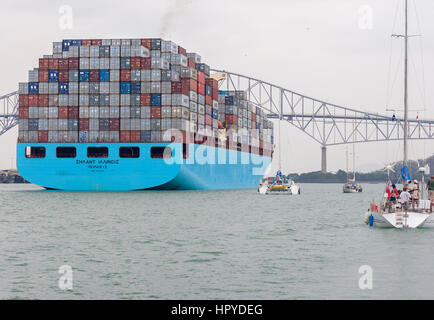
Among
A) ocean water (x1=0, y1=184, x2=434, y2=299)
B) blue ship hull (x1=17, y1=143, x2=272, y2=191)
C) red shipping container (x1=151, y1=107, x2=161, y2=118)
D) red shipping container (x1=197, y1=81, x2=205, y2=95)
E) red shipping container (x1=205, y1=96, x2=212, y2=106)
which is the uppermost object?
red shipping container (x1=197, y1=81, x2=205, y2=95)

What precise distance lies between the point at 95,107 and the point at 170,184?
14.1 meters

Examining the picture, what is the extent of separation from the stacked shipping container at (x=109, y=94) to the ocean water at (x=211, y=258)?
42272 mm

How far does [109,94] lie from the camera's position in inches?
3383

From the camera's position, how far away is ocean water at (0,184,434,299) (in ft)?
63.1

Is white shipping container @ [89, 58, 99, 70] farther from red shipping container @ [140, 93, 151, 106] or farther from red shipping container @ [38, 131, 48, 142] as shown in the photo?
red shipping container @ [38, 131, 48, 142]

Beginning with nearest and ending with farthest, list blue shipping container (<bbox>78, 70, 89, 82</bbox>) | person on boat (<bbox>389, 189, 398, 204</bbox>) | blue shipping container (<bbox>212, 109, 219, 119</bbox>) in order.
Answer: person on boat (<bbox>389, 189, 398, 204</bbox>), blue shipping container (<bbox>78, 70, 89, 82</bbox>), blue shipping container (<bbox>212, 109, 219, 119</bbox>)

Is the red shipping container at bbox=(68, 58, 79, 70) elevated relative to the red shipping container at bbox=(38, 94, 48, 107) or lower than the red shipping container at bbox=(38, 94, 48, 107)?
elevated

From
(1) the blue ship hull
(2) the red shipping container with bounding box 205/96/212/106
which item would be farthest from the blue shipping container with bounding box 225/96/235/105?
(1) the blue ship hull

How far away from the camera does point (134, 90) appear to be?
8531 centimetres

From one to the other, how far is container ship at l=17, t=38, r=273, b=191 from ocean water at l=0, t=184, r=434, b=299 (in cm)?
4040

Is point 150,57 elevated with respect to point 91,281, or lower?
elevated

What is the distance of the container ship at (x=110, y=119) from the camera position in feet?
275
